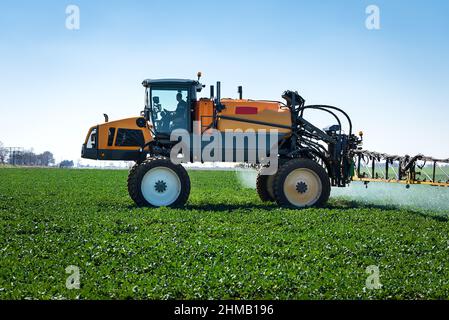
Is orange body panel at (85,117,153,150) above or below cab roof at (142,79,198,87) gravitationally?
below

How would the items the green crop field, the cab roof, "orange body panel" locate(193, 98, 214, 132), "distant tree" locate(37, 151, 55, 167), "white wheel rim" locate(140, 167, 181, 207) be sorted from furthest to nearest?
1. "distant tree" locate(37, 151, 55, 167)
2. "orange body panel" locate(193, 98, 214, 132)
3. the cab roof
4. "white wheel rim" locate(140, 167, 181, 207)
5. the green crop field

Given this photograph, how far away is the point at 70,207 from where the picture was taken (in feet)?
55.4

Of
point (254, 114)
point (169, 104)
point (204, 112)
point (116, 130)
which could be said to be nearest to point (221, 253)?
point (204, 112)

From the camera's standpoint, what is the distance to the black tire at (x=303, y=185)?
17.1m

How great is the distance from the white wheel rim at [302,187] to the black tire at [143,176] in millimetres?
3136

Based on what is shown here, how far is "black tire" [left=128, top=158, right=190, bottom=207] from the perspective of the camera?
16.3 m

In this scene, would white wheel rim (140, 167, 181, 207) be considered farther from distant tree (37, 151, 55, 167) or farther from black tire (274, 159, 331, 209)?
distant tree (37, 151, 55, 167)

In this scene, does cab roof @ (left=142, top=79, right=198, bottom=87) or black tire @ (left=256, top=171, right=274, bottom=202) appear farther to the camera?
black tire @ (left=256, top=171, right=274, bottom=202)

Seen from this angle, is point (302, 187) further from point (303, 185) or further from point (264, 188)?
point (264, 188)

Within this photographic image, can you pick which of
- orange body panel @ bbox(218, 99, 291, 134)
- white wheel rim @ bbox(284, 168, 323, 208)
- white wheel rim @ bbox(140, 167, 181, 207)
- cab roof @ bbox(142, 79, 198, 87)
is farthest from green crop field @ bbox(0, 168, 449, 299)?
cab roof @ bbox(142, 79, 198, 87)

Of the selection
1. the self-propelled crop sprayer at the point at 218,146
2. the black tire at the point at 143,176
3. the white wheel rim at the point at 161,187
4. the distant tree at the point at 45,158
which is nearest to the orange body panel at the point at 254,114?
the self-propelled crop sprayer at the point at 218,146

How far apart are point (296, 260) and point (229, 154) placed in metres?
8.15
